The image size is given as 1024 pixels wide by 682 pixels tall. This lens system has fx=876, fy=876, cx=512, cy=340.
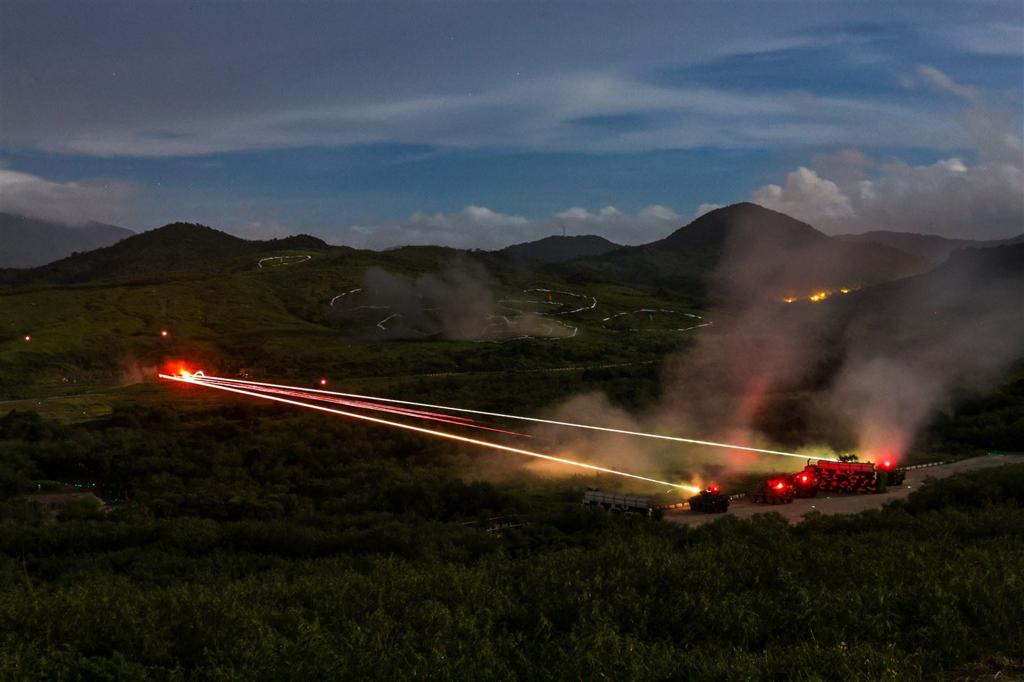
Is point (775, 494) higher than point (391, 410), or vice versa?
point (391, 410)

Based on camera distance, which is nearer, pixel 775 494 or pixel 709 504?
pixel 709 504

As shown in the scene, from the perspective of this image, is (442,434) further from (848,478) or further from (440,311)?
(440,311)

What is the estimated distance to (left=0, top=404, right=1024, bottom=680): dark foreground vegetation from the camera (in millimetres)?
16172

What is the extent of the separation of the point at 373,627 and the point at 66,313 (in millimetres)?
126801

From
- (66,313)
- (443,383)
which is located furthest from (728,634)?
(66,313)

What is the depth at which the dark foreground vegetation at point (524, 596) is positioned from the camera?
16.2 metres

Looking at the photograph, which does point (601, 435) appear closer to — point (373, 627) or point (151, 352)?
point (373, 627)

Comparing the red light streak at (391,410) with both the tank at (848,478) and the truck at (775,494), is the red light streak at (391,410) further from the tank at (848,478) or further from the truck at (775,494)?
the tank at (848,478)

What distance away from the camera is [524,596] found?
21578 millimetres

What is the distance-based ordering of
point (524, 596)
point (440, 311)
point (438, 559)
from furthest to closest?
1. point (440, 311)
2. point (438, 559)
3. point (524, 596)

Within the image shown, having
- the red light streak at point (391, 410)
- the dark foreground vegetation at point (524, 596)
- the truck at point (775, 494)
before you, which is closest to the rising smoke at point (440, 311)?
the red light streak at point (391, 410)

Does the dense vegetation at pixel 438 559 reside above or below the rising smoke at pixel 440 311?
below

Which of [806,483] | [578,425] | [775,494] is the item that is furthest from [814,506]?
[578,425]

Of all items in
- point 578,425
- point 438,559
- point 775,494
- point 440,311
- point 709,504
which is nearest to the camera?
point 438,559
